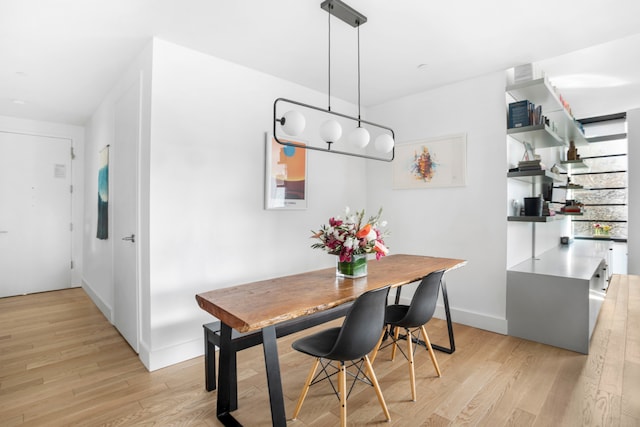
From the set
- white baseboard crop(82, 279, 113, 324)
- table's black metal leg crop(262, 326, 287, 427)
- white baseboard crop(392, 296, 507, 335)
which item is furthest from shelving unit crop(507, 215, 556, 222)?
white baseboard crop(82, 279, 113, 324)

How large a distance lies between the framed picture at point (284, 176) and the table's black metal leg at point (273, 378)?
1825 mm

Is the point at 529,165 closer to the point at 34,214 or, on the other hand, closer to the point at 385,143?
the point at 385,143

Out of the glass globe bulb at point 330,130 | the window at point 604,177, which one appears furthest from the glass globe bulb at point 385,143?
the window at point 604,177

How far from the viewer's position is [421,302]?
213 cm

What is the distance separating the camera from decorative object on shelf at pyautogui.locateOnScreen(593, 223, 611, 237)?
5500 mm

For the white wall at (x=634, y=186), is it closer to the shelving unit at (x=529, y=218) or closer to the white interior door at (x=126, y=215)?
the shelving unit at (x=529, y=218)

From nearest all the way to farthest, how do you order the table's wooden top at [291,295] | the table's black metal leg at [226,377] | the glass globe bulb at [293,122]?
1. the table's wooden top at [291,295]
2. the table's black metal leg at [226,377]
3. the glass globe bulb at [293,122]

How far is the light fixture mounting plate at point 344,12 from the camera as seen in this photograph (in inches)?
83.4

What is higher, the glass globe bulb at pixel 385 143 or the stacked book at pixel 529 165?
the glass globe bulb at pixel 385 143

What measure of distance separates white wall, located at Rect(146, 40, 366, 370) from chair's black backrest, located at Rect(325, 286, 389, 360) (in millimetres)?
1564

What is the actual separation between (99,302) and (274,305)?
3.55 metres

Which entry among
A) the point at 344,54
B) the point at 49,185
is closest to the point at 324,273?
the point at 344,54

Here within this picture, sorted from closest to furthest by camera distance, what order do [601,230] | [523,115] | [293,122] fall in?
[293,122] → [523,115] → [601,230]

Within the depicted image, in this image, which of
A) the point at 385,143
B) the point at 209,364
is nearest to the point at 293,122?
the point at 385,143
